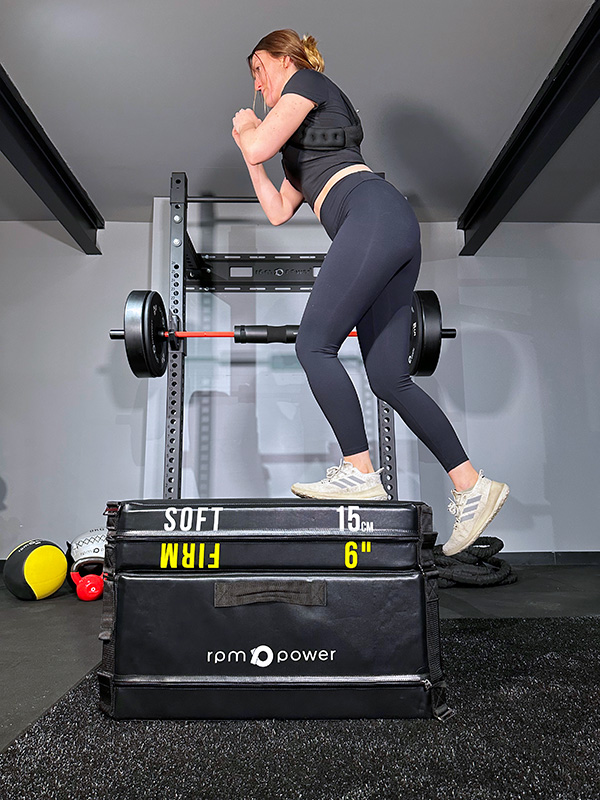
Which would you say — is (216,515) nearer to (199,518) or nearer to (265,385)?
(199,518)

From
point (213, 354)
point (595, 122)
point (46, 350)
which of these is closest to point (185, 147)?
point (213, 354)

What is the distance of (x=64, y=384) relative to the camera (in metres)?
3.77

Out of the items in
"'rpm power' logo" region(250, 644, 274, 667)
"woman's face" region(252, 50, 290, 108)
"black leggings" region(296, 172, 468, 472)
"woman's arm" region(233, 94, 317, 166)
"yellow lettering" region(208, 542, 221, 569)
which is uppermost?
"woman's face" region(252, 50, 290, 108)

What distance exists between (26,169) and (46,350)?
117 cm

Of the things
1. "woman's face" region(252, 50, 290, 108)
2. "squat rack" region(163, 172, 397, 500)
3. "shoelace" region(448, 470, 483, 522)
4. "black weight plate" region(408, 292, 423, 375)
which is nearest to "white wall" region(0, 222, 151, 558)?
"squat rack" region(163, 172, 397, 500)

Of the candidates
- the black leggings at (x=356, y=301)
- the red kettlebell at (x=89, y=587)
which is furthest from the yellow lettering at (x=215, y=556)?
the red kettlebell at (x=89, y=587)

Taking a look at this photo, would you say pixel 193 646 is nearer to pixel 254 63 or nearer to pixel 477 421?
pixel 254 63

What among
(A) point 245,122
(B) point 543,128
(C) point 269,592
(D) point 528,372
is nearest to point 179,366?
(A) point 245,122

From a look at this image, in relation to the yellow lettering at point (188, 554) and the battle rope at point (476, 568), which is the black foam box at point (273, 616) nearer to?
the yellow lettering at point (188, 554)

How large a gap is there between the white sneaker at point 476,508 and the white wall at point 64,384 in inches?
105

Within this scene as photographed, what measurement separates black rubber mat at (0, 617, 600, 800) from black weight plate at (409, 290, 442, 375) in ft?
4.37

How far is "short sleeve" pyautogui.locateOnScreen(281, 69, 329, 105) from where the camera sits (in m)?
1.44

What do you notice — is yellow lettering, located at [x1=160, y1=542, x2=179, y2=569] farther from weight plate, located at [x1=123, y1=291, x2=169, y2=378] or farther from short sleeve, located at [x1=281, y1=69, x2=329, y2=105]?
weight plate, located at [x1=123, y1=291, x2=169, y2=378]

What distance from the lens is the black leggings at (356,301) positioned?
1373mm
